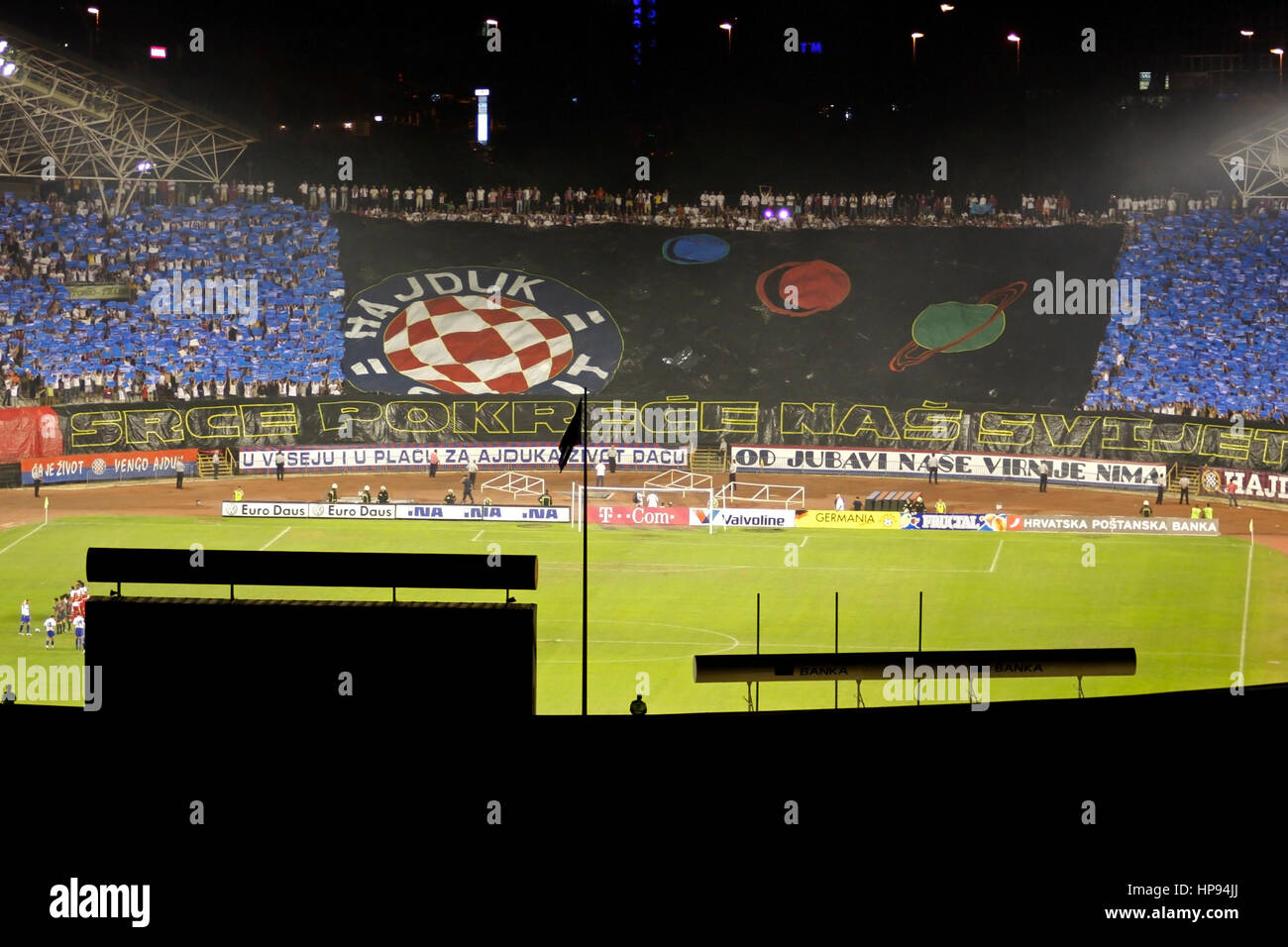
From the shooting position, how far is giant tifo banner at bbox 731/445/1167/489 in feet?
209

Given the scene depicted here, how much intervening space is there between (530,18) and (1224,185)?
43812 millimetres

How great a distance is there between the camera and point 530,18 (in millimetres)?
92938

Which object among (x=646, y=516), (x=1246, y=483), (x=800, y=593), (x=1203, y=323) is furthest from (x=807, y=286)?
(x=800, y=593)

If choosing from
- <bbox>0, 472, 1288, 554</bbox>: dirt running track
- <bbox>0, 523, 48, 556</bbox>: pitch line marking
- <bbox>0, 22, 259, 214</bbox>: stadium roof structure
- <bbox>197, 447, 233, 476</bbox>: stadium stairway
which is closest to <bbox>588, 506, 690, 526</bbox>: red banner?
<bbox>0, 472, 1288, 554</bbox>: dirt running track

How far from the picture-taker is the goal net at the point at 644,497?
5544cm

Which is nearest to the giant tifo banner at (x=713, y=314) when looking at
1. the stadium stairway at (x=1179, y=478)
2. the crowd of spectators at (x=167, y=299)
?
the crowd of spectators at (x=167, y=299)

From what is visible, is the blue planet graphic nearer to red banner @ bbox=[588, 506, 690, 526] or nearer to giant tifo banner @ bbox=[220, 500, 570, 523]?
red banner @ bbox=[588, 506, 690, 526]

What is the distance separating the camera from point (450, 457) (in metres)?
67.6

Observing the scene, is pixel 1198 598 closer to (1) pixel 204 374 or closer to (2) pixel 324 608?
(2) pixel 324 608

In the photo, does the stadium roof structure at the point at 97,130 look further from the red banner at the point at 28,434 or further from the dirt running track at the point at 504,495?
the dirt running track at the point at 504,495

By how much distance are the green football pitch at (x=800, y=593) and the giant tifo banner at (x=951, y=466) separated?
1127cm

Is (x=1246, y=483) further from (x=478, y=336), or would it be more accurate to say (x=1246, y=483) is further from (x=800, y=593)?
(x=478, y=336)

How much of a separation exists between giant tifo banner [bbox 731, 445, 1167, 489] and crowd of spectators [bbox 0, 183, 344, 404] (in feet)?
70.4

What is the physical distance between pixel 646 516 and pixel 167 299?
2880 cm
